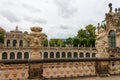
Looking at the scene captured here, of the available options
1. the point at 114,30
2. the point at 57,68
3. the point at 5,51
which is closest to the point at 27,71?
the point at 57,68

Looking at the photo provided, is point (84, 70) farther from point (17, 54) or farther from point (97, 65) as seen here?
point (17, 54)

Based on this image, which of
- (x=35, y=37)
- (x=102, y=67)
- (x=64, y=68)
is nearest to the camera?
(x=35, y=37)

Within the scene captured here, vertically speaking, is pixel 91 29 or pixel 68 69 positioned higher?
pixel 91 29

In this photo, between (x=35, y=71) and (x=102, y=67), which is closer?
(x=35, y=71)

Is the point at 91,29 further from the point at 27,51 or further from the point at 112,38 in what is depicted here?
the point at 112,38

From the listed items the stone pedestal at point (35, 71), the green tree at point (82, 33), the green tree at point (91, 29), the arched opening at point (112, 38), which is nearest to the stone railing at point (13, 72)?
the stone pedestal at point (35, 71)

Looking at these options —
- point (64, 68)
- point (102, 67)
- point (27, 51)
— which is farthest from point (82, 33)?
point (64, 68)

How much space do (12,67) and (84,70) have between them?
320cm

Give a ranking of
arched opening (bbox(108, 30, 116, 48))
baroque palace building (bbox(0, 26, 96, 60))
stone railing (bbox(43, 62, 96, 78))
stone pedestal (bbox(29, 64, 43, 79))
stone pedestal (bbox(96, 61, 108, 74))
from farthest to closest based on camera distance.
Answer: baroque palace building (bbox(0, 26, 96, 60)) → arched opening (bbox(108, 30, 116, 48)) → stone pedestal (bbox(96, 61, 108, 74)) → stone railing (bbox(43, 62, 96, 78)) → stone pedestal (bbox(29, 64, 43, 79))

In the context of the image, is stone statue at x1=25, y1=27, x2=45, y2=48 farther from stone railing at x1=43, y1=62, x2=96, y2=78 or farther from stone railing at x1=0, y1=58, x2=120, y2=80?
stone railing at x1=43, y1=62, x2=96, y2=78

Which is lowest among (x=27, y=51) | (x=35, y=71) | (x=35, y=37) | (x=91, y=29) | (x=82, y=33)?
(x=27, y=51)

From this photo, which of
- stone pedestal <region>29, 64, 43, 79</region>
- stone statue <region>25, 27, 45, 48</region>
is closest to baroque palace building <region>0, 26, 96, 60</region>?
stone statue <region>25, 27, 45, 48</region>

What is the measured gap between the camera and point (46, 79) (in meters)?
8.07

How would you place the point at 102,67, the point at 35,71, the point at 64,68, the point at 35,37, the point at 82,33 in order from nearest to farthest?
the point at 35,71 < the point at 35,37 < the point at 64,68 < the point at 102,67 < the point at 82,33
